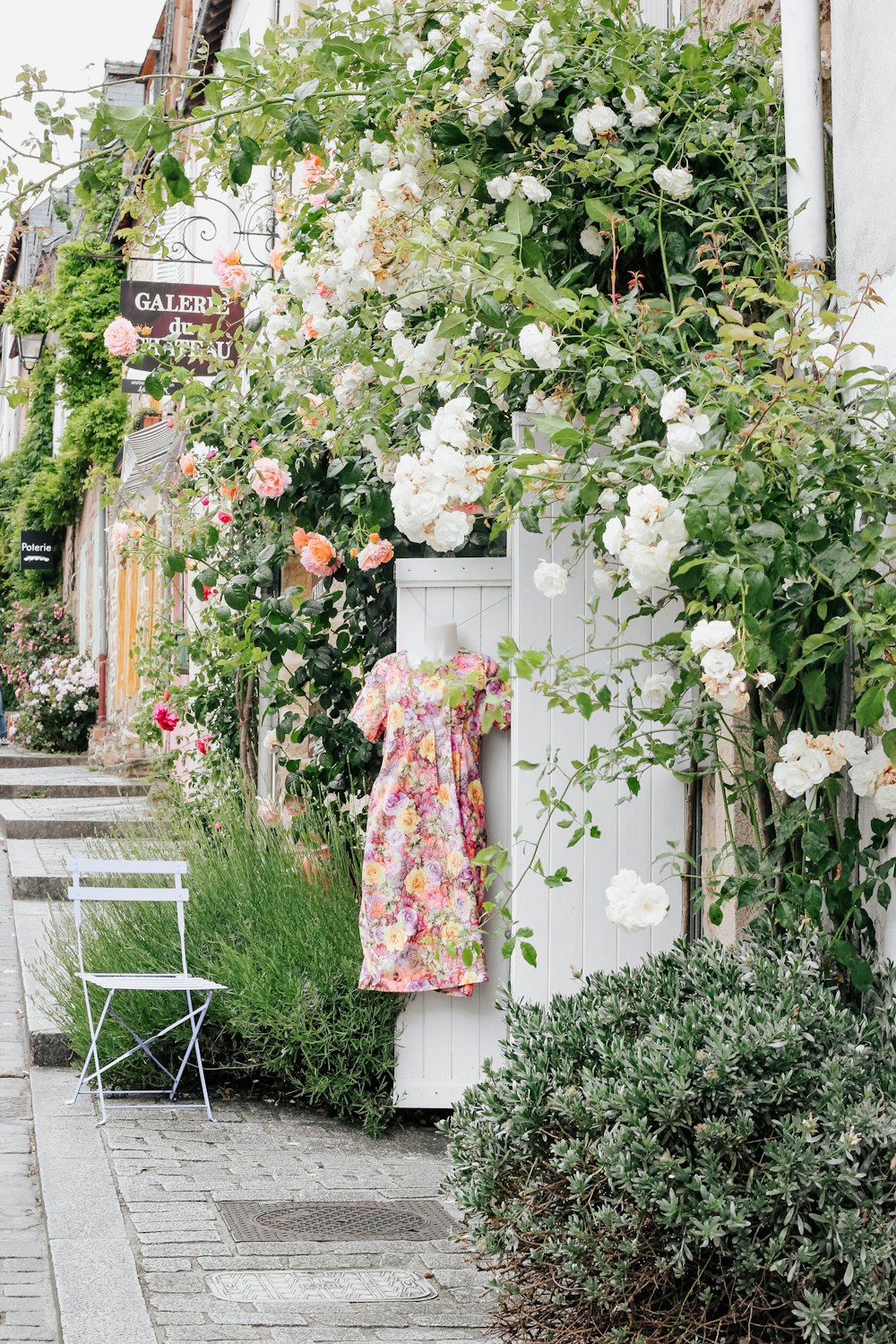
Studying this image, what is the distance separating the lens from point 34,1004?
6.91 meters

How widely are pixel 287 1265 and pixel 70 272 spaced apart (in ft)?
62.6

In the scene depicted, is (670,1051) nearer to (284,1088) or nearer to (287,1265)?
(287,1265)

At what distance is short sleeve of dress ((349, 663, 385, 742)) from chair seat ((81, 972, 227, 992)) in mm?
1049

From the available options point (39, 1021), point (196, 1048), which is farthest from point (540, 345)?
point (39, 1021)

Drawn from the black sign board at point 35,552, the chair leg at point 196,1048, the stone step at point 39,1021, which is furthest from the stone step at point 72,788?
the black sign board at point 35,552

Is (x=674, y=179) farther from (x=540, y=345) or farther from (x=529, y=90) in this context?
(x=540, y=345)

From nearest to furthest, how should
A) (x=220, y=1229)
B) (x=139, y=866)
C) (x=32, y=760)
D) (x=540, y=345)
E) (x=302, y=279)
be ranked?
1. (x=540, y=345)
2. (x=220, y=1229)
3. (x=302, y=279)
4. (x=139, y=866)
5. (x=32, y=760)

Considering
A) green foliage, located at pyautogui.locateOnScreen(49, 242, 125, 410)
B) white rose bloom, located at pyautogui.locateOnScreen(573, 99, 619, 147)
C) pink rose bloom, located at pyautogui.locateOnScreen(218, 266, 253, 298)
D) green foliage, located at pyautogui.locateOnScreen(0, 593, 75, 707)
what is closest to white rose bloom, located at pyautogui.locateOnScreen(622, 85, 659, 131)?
white rose bloom, located at pyautogui.locateOnScreen(573, 99, 619, 147)

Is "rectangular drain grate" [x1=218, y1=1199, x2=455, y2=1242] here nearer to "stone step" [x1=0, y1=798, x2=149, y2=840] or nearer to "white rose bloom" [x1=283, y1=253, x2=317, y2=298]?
"white rose bloom" [x1=283, y1=253, x2=317, y2=298]

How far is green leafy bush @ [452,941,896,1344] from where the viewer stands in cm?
287

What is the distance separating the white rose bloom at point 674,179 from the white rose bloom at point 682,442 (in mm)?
1198

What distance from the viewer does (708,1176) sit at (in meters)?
2.91

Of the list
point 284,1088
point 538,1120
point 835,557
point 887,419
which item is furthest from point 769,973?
point 284,1088

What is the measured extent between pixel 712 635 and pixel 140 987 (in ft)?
9.93
